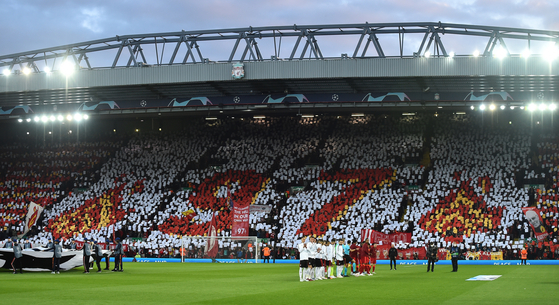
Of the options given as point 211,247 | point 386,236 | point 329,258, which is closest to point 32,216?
point 211,247

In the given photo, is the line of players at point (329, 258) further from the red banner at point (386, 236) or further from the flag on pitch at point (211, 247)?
the flag on pitch at point (211, 247)

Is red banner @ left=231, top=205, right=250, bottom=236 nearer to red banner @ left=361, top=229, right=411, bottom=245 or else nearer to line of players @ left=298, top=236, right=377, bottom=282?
red banner @ left=361, top=229, right=411, bottom=245

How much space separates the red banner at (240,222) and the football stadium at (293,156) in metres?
0.11

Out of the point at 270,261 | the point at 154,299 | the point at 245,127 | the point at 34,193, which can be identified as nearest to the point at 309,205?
the point at 270,261

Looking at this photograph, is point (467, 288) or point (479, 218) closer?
point (467, 288)

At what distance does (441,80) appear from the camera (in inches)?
1806

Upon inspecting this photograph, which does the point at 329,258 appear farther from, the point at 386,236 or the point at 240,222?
the point at 240,222

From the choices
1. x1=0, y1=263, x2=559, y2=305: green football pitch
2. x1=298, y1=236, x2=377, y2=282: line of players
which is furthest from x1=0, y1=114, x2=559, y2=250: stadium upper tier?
x1=0, y1=263, x2=559, y2=305: green football pitch

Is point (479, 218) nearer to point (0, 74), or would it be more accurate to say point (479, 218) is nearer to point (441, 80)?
point (441, 80)

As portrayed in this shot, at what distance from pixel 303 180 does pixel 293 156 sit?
3.66 metres

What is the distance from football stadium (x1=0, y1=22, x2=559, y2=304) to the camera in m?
43.9

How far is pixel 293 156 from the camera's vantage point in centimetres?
5634

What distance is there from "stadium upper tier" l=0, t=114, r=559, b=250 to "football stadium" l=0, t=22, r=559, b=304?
0.15 m

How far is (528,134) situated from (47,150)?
46.8 metres
